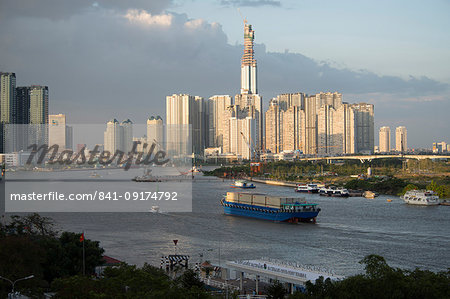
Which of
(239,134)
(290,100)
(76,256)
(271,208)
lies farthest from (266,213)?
(290,100)

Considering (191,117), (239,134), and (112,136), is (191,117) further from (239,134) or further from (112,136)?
(112,136)

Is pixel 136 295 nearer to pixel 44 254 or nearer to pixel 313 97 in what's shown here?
pixel 44 254

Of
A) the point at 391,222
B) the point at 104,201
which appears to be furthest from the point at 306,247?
the point at 104,201

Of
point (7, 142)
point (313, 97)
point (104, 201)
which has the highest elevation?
point (313, 97)

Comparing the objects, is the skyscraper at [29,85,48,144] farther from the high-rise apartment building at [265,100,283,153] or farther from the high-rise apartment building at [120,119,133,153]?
the high-rise apartment building at [265,100,283,153]

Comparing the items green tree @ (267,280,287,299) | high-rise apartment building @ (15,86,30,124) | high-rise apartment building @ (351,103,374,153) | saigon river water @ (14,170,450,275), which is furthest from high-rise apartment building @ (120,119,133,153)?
green tree @ (267,280,287,299)

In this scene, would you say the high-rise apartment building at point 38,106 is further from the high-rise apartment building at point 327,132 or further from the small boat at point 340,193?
the small boat at point 340,193

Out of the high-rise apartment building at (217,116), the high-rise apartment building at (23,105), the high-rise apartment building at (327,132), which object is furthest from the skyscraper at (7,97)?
the high-rise apartment building at (327,132)
